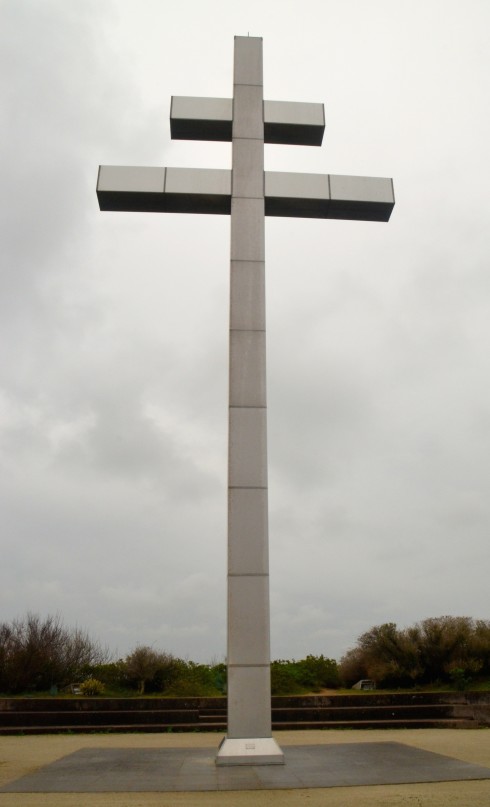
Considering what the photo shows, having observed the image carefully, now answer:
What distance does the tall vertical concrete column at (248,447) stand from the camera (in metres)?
8.93

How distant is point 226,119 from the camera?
11.6 metres

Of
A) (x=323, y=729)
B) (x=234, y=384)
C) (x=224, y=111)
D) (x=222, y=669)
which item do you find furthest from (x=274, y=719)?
(x=224, y=111)

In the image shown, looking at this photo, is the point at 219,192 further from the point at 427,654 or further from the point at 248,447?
the point at 427,654

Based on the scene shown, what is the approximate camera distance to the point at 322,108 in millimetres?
11906

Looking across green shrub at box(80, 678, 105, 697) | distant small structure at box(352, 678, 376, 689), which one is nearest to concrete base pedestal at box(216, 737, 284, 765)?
green shrub at box(80, 678, 105, 697)

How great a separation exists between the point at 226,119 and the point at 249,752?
9918mm

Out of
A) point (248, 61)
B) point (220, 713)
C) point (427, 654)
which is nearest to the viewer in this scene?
point (248, 61)

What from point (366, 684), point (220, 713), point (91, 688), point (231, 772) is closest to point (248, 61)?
point (231, 772)

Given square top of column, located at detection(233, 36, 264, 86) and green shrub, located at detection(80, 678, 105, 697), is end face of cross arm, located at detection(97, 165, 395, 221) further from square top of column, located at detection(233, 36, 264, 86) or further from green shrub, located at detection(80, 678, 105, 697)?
green shrub, located at detection(80, 678, 105, 697)

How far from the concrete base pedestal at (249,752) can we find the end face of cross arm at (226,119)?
975 centimetres

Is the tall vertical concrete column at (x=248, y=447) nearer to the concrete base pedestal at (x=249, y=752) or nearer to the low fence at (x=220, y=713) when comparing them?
the concrete base pedestal at (x=249, y=752)

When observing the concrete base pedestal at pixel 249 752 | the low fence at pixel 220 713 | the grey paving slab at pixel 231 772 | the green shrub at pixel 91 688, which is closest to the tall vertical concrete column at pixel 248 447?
the concrete base pedestal at pixel 249 752

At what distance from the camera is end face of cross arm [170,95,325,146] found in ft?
38.1

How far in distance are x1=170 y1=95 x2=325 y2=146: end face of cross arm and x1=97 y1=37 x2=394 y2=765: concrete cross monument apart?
0.7 inches
